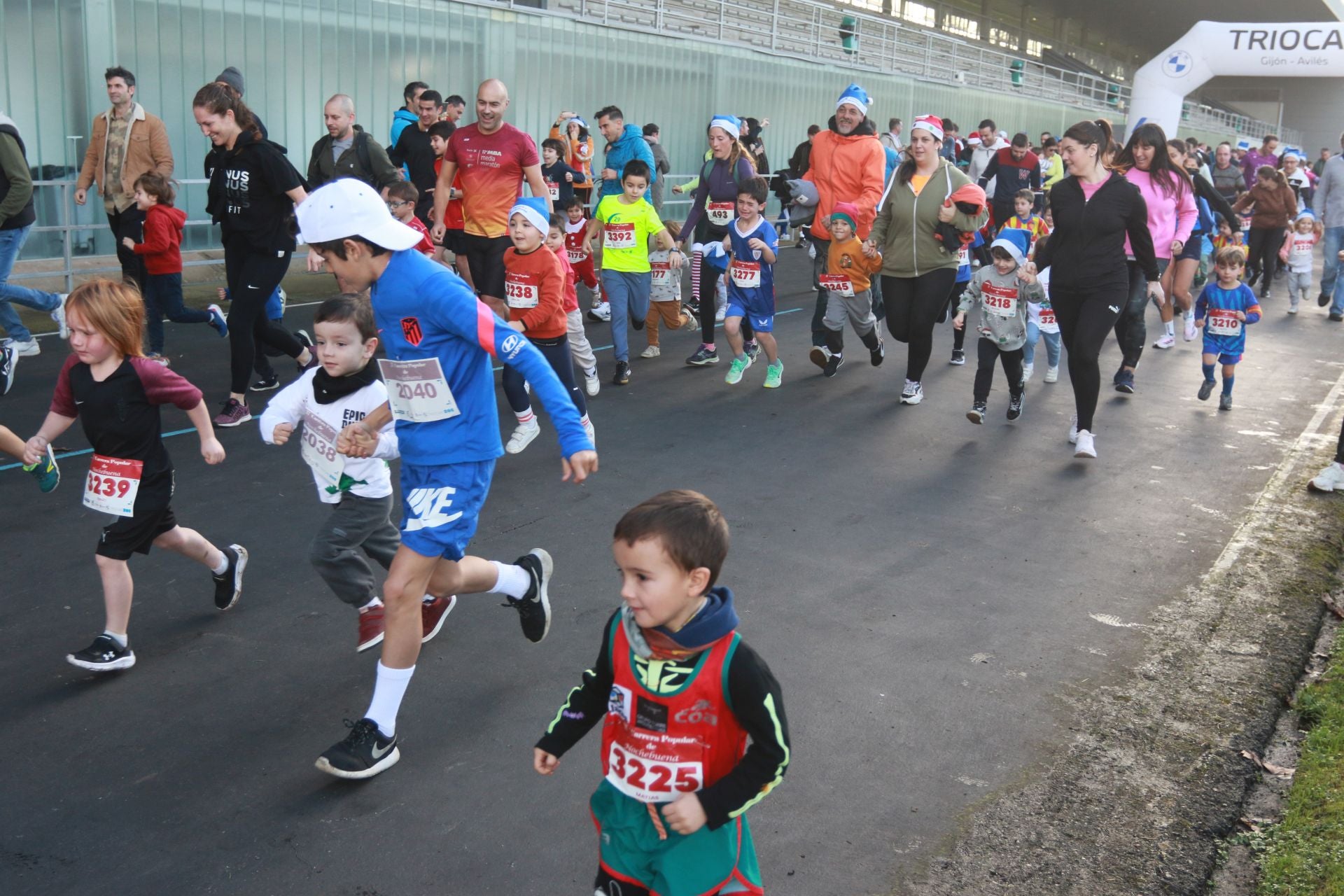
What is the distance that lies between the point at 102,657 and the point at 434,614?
4.16 ft

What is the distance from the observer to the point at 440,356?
3.99 meters

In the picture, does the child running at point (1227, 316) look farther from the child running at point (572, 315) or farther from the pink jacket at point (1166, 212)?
the child running at point (572, 315)

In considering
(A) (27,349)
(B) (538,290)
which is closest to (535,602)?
(B) (538,290)

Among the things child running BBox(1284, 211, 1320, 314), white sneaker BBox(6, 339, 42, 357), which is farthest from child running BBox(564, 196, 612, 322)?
child running BBox(1284, 211, 1320, 314)

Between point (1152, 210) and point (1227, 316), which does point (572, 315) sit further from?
point (1227, 316)

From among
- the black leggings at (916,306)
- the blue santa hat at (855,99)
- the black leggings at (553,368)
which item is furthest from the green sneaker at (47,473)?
the blue santa hat at (855,99)

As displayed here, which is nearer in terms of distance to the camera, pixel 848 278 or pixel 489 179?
pixel 489 179

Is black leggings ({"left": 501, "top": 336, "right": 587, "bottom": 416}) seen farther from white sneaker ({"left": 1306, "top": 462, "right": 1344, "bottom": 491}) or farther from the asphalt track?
white sneaker ({"left": 1306, "top": 462, "right": 1344, "bottom": 491})

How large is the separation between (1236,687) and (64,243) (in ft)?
36.6

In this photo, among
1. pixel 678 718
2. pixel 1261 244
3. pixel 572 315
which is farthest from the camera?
pixel 1261 244

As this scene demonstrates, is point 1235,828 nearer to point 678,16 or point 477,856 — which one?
point 477,856

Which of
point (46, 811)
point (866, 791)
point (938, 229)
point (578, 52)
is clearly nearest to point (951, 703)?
point (866, 791)

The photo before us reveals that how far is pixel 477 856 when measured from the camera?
352cm

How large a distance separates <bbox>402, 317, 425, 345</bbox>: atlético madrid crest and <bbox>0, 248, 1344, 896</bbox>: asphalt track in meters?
1.40
